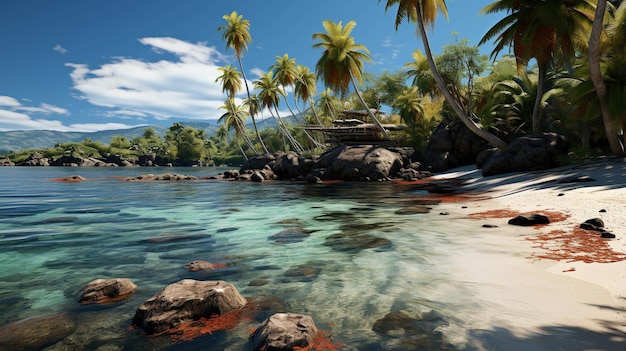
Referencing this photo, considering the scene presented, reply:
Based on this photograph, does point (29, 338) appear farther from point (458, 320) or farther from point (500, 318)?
point (500, 318)

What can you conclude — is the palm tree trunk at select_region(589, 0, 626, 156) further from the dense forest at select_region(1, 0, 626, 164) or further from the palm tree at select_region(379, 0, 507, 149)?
the palm tree at select_region(379, 0, 507, 149)

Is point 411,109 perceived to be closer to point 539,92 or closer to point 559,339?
point 539,92

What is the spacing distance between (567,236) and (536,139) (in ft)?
52.0

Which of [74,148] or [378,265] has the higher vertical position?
[74,148]

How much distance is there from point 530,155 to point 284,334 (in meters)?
20.6

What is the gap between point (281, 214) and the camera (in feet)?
40.7

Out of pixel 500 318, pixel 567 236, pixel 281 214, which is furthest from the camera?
pixel 281 214

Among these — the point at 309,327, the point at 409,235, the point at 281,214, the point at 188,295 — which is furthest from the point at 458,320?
the point at 281,214

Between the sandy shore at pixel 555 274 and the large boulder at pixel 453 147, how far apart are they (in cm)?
1918

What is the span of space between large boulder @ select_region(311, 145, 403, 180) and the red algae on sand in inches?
806

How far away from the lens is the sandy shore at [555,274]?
332cm

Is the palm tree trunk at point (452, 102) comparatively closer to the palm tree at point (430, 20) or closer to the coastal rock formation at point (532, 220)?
the palm tree at point (430, 20)

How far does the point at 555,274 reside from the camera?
4848mm

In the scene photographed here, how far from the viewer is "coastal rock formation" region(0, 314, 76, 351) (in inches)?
137
